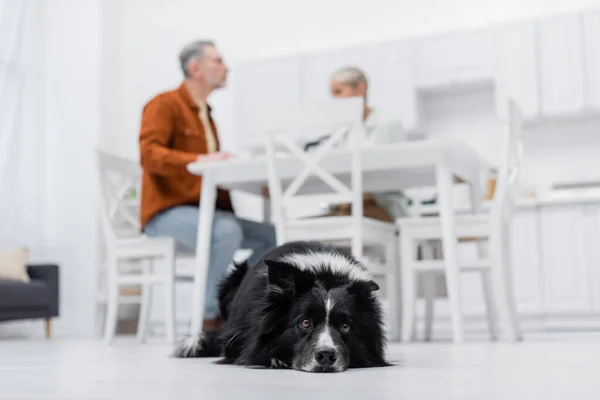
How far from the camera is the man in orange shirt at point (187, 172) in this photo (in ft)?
10.7

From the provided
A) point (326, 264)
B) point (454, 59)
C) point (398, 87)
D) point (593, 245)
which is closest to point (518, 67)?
point (454, 59)

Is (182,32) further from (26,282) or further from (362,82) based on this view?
(362,82)

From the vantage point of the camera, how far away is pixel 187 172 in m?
3.40

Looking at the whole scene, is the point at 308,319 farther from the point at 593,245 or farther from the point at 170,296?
the point at 593,245

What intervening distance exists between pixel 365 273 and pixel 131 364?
0.64m

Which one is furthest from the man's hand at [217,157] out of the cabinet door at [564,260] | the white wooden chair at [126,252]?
the cabinet door at [564,260]

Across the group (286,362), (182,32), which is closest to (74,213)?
(182,32)

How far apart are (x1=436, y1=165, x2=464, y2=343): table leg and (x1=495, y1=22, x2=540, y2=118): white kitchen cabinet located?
245 cm

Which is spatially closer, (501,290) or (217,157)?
(501,290)

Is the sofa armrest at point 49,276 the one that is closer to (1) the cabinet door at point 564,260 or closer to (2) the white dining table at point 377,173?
(2) the white dining table at point 377,173

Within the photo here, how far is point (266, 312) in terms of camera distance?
1697 mm

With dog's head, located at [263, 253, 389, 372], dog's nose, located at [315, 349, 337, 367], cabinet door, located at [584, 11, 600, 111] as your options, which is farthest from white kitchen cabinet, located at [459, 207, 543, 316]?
dog's nose, located at [315, 349, 337, 367]

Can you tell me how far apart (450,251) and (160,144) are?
4.37 ft

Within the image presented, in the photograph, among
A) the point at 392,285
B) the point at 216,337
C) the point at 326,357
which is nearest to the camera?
the point at 326,357
